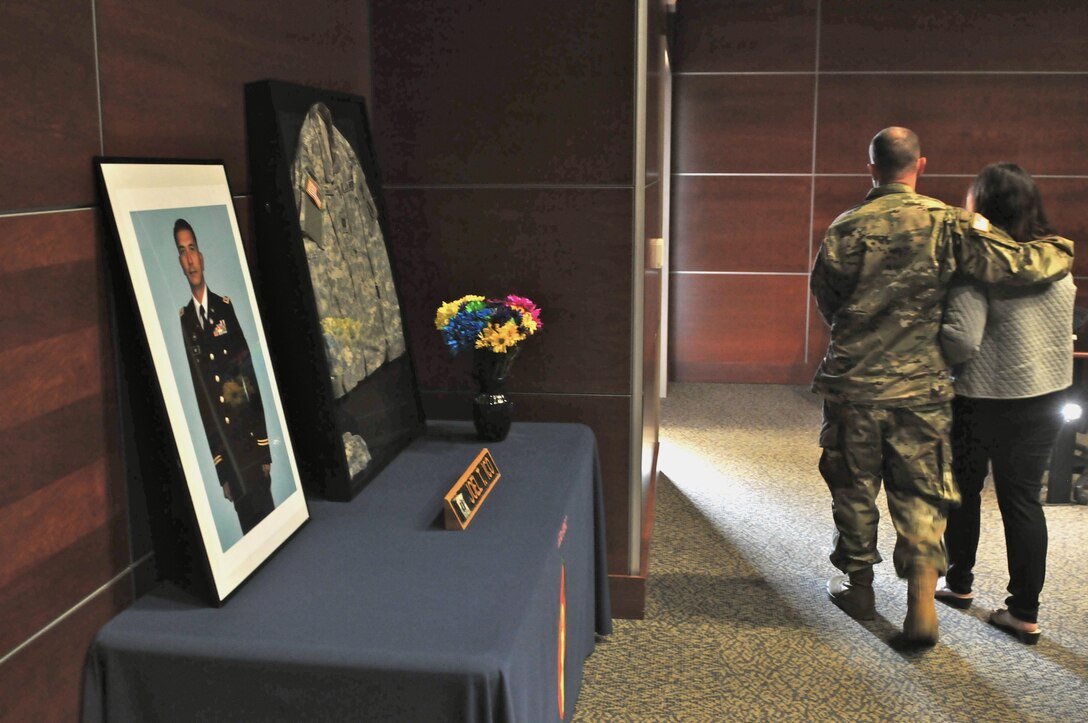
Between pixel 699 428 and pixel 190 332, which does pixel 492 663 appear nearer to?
pixel 190 332

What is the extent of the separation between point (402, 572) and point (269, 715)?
0.37 m

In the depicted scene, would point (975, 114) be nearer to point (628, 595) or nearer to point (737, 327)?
point (737, 327)

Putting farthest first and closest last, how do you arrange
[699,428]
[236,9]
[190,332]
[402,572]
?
[699,428], [236,9], [402,572], [190,332]

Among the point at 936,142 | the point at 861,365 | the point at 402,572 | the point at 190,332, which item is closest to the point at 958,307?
the point at 861,365

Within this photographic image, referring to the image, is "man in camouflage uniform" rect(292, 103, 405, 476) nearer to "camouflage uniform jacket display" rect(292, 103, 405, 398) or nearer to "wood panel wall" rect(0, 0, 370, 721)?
"camouflage uniform jacket display" rect(292, 103, 405, 398)

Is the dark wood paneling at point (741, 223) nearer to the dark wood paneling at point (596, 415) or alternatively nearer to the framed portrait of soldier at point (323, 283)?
the dark wood paneling at point (596, 415)

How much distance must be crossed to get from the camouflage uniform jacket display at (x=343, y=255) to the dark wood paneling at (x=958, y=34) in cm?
484

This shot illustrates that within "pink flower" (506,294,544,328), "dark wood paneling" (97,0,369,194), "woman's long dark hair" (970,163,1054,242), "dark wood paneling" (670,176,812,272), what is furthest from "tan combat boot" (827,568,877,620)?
"dark wood paneling" (670,176,812,272)

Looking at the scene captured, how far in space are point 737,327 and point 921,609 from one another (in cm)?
413

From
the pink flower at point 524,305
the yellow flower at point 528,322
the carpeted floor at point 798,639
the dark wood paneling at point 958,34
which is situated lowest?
the carpeted floor at point 798,639

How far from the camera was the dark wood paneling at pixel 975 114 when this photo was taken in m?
6.61

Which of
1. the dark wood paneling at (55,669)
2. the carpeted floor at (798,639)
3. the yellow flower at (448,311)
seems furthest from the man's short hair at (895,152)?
the dark wood paneling at (55,669)

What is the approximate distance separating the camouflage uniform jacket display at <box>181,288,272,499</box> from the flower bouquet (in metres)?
0.90

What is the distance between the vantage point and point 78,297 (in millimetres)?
1589
